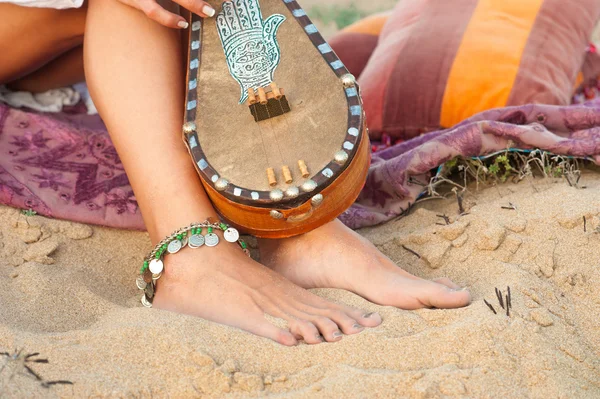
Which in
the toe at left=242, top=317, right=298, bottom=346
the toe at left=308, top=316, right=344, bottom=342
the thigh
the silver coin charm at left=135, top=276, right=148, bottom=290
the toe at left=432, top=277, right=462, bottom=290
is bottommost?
the silver coin charm at left=135, top=276, right=148, bottom=290

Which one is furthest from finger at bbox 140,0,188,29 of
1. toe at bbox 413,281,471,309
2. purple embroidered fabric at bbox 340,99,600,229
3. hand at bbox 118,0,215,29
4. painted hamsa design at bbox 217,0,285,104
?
toe at bbox 413,281,471,309

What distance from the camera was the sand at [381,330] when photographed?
1229mm

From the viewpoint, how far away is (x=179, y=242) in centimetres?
161

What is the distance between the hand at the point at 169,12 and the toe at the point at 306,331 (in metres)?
0.76

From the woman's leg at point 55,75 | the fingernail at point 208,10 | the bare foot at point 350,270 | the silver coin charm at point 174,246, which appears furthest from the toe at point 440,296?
the woman's leg at point 55,75

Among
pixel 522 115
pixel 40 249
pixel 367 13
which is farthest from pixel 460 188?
pixel 367 13

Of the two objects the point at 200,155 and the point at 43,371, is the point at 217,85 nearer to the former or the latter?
the point at 200,155

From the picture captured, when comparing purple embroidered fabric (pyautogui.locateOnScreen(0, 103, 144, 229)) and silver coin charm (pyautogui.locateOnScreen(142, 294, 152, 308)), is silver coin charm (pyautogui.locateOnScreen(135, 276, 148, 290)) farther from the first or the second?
purple embroidered fabric (pyautogui.locateOnScreen(0, 103, 144, 229))

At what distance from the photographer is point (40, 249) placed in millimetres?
1812

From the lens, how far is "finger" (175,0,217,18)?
5.60ft

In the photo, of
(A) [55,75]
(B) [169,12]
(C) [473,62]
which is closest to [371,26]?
(C) [473,62]

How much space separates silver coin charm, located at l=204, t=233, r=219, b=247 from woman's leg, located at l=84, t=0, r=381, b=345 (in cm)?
1

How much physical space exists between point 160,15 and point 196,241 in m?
0.53

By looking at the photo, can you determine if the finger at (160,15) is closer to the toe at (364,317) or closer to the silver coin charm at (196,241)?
the silver coin charm at (196,241)
